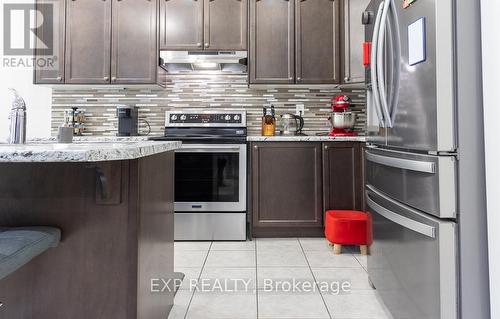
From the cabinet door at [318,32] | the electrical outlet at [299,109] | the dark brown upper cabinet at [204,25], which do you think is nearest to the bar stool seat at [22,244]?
the dark brown upper cabinet at [204,25]

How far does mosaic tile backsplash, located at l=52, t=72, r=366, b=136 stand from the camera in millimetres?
3420

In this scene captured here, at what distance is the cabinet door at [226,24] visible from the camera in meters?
3.08

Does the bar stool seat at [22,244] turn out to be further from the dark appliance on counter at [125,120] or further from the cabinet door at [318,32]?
the cabinet door at [318,32]

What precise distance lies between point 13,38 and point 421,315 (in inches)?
172

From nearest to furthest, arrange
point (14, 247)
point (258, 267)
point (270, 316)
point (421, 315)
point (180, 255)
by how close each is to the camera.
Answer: point (14, 247), point (421, 315), point (270, 316), point (258, 267), point (180, 255)

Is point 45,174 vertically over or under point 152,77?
under

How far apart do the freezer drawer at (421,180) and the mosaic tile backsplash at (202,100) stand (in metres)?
1.92

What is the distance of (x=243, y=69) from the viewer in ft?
10.9

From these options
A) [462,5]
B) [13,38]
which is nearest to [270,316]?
[462,5]

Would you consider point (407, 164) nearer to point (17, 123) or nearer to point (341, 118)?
point (17, 123)

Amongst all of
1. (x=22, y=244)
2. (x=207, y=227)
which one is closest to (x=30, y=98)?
(x=207, y=227)

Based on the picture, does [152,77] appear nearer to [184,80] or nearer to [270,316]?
[184,80]

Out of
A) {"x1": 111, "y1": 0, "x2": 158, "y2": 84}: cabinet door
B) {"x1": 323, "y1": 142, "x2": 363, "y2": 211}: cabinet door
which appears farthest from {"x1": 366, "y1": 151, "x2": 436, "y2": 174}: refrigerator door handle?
{"x1": 111, "y1": 0, "x2": 158, "y2": 84}: cabinet door

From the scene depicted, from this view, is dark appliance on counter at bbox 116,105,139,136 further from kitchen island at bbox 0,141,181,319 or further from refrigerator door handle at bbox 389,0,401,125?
refrigerator door handle at bbox 389,0,401,125
